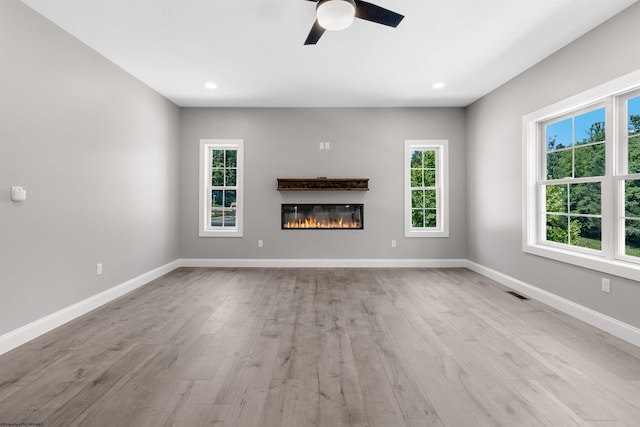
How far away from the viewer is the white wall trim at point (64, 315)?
95.1 inches

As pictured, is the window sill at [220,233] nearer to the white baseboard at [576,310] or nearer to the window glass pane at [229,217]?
the window glass pane at [229,217]

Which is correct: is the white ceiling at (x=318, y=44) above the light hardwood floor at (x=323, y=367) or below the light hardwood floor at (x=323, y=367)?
above

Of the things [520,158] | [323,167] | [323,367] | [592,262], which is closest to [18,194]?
[323,367]

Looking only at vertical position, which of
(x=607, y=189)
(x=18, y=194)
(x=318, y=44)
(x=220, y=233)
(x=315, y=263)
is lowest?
(x=315, y=263)

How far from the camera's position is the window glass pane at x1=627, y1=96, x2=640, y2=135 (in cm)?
270

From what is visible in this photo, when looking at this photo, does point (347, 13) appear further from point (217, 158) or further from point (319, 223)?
point (217, 158)

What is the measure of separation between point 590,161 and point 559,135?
562 mm

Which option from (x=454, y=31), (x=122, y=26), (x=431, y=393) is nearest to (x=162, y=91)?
(x=122, y=26)

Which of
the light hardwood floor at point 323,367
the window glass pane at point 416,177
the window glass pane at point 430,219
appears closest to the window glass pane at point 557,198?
the light hardwood floor at point 323,367

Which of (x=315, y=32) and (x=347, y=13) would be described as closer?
(x=347, y=13)

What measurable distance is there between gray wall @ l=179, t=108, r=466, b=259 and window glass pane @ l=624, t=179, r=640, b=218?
272 cm

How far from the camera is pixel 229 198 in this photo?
5.57 metres

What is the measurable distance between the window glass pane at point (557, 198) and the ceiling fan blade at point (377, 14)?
2738 mm

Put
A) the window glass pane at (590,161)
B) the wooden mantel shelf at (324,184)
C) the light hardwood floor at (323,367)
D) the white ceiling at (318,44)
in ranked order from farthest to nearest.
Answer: the wooden mantel shelf at (324,184), the window glass pane at (590,161), the white ceiling at (318,44), the light hardwood floor at (323,367)
